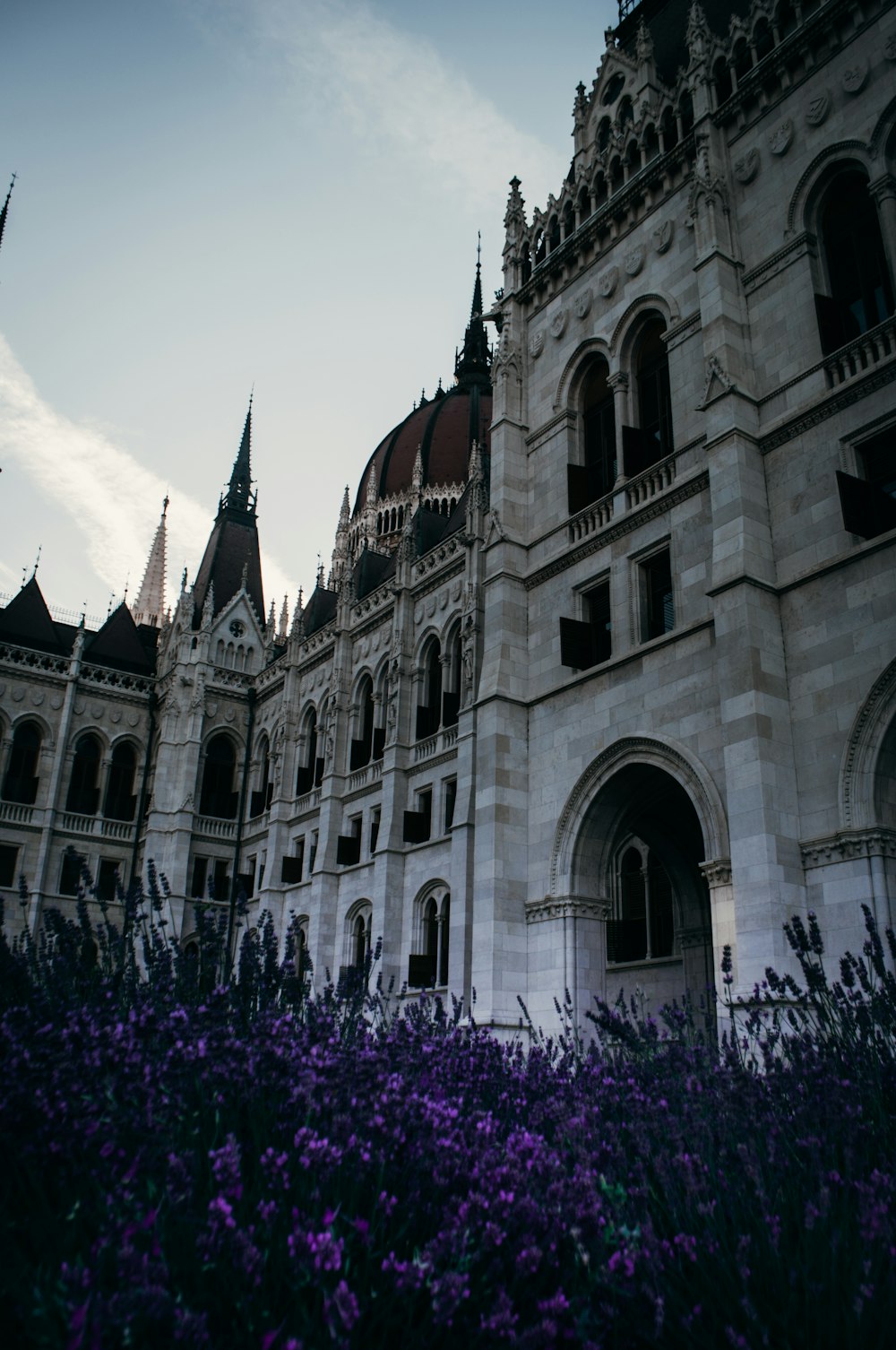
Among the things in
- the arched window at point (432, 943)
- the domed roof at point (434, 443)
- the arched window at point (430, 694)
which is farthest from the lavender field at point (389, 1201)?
the domed roof at point (434, 443)

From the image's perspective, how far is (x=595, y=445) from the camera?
2253 centimetres

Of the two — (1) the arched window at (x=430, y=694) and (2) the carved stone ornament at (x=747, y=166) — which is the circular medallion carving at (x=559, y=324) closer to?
(2) the carved stone ornament at (x=747, y=166)

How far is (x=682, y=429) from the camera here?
19.2 metres

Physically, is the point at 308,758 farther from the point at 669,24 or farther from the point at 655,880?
the point at 669,24

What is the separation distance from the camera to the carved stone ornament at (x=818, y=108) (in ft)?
59.3

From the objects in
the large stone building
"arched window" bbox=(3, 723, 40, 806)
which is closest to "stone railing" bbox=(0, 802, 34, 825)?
"arched window" bbox=(3, 723, 40, 806)

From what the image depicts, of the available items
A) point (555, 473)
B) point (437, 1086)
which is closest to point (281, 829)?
point (555, 473)

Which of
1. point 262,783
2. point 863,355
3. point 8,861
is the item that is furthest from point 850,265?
point 8,861

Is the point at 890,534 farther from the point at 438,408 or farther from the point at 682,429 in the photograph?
the point at 438,408

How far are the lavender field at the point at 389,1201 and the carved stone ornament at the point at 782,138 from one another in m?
16.8

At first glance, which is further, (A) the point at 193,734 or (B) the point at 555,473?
(A) the point at 193,734

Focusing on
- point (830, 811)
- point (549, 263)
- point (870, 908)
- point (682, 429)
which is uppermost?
point (549, 263)

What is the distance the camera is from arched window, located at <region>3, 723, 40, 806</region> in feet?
141

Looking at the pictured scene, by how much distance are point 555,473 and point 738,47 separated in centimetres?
873
